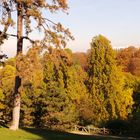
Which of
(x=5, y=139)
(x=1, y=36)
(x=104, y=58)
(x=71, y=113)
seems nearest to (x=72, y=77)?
(x=104, y=58)

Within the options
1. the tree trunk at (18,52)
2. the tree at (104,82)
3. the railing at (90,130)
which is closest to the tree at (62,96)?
the railing at (90,130)

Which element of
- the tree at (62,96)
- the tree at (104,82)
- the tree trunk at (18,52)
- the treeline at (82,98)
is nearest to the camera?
the tree trunk at (18,52)

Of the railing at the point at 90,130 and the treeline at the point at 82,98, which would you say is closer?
the treeline at the point at 82,98

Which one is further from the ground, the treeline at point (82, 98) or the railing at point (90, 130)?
the treeline at point (82, 98)

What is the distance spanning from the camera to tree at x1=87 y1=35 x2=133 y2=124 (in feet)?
164

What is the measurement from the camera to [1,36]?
2316 cm

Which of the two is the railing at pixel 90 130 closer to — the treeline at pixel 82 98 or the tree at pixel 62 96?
the treeline at pixel 82 98

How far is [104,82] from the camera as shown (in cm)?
5066

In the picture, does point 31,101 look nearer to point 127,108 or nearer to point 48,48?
point 127,108

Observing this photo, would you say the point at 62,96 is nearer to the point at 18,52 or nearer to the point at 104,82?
the point at 104,82

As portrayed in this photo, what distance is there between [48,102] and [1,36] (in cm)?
2060

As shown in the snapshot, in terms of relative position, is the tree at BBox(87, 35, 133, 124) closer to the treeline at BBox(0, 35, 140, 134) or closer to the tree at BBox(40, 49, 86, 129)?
the treeline at BBox(0, 35, 140, 134)

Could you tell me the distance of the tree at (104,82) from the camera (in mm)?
49875

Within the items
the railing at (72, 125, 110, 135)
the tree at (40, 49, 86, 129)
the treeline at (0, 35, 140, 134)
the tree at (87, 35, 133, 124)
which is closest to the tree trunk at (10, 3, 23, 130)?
the tree at (40, 49, 86, 129)
